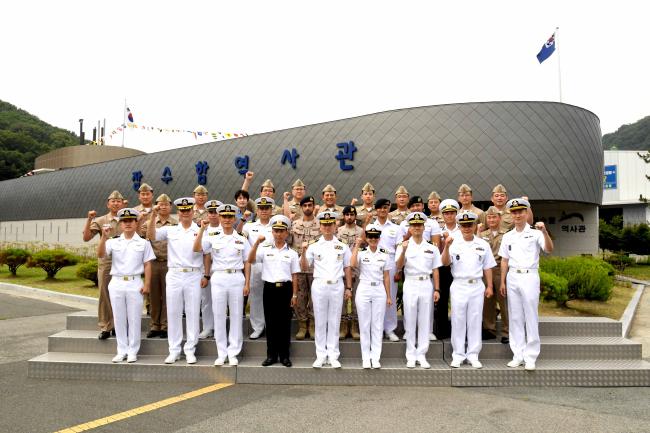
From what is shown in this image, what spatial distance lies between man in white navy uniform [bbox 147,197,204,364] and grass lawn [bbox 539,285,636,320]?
306 inches

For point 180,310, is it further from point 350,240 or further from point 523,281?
point 523,281

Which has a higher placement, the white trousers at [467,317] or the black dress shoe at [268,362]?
the white trousers at [467,317]

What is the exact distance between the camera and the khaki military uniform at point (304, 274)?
232 inches

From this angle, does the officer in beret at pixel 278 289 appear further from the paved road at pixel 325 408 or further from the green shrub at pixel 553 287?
the green shrub at pixel 553 287

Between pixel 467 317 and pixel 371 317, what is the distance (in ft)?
3.74

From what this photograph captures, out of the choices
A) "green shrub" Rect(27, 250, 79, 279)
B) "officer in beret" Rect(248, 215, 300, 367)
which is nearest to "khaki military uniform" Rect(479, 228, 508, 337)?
"officer in beret" Rect(248, 215, 300, 367)

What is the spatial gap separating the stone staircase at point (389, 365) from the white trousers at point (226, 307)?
0.24m

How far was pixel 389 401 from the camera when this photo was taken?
178 inches

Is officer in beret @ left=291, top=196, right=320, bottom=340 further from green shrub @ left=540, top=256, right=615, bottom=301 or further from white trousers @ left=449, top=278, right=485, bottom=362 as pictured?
green shrub @ left=540, top=256, right=615, bottom=301

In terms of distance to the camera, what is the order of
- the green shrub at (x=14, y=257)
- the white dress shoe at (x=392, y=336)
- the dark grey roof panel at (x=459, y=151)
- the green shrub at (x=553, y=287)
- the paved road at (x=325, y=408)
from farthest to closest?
the dark grey roof panel at (x=459, y=151), the green shrub at (x=14, y=257), the green shrub at (x=553, y=287), the white dress shoe at (x=392, y=336), the paved road at (x=325, y=408)

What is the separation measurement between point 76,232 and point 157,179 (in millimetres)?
10735

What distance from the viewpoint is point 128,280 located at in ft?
17.7

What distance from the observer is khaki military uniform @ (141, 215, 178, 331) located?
5.97m

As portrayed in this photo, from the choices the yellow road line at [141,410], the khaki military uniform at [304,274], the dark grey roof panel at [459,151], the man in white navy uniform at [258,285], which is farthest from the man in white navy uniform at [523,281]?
the dark grey roof panel at [459,151]
